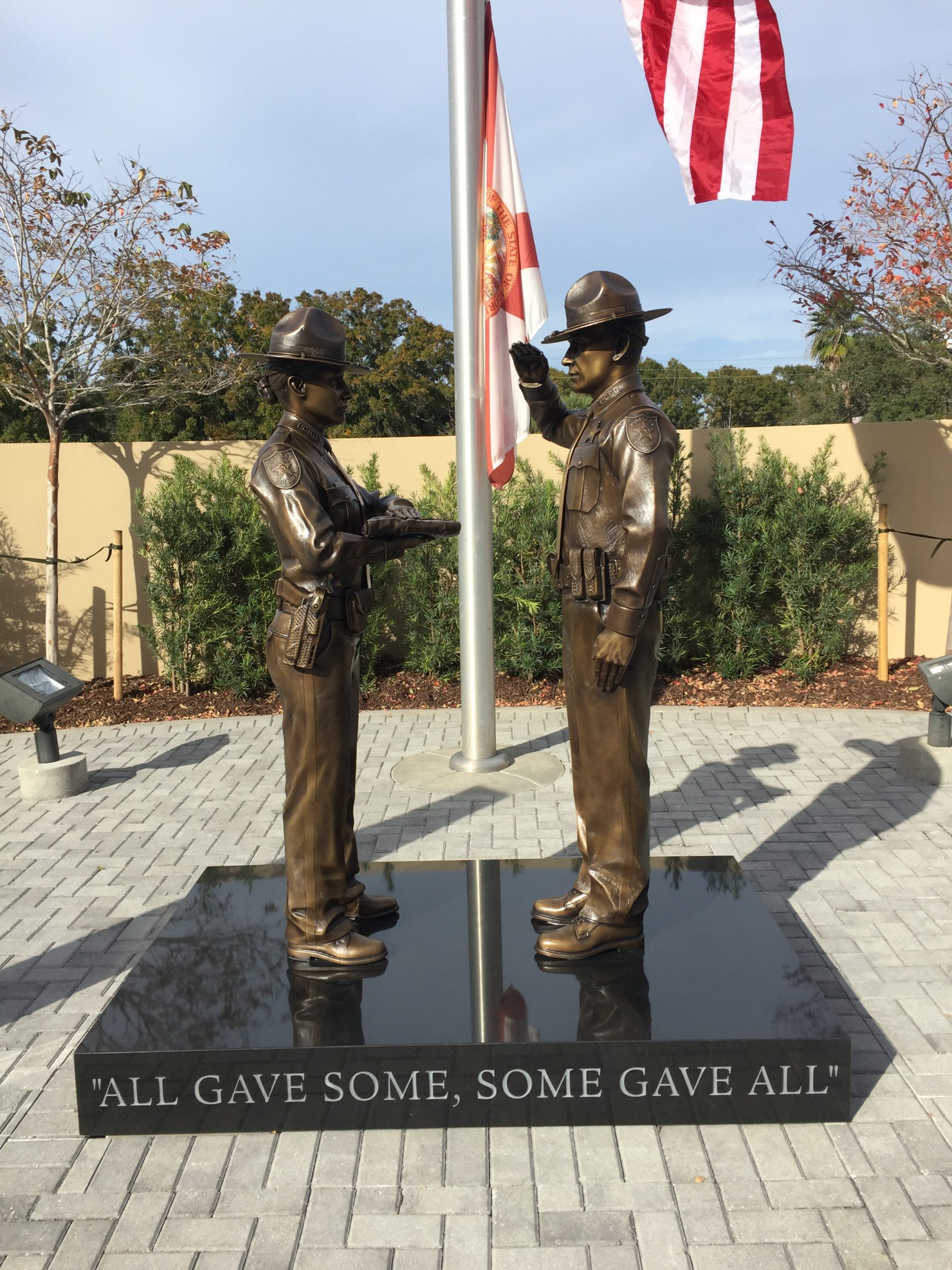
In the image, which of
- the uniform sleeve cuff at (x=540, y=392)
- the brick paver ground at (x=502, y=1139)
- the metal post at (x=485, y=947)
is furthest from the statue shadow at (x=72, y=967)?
the uniform sleeve cuff at (x=540, y=392)

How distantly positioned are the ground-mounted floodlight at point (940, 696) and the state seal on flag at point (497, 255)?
3718 mm

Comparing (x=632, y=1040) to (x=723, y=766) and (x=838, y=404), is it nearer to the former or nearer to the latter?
(x=723, y=766)

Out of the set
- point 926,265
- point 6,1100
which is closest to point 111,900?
point 6,1100

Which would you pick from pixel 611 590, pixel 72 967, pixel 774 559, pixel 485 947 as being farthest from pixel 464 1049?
pixel 774 559

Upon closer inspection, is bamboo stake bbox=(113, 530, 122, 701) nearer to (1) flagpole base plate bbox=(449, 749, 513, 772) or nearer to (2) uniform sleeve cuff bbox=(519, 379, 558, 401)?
(1) flagpole base plate bbox=(449, 749, 513, 772)

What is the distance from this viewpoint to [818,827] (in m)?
5.90

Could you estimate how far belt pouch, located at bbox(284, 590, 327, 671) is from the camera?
11.3ft

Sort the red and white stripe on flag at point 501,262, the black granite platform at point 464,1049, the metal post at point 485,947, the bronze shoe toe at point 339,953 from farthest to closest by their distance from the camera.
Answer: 1. the red and white stripe on flag at point 501,262
2. the bronze shoe toe at point 339,953
3. the metal post at point 485,947
4. the black granite platform at point 464,1049

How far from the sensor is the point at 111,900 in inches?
199

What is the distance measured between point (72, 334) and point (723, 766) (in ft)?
24.1

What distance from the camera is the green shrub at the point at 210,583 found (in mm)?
9422

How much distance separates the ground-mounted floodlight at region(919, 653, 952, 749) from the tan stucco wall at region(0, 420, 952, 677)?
3486 mm

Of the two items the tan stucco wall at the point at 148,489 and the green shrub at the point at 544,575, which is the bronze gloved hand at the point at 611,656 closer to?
the green shrub at the point at 544,575

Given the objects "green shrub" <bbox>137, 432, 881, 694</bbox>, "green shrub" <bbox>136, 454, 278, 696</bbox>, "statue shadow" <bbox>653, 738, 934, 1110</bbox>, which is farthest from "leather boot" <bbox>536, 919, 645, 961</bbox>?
"green shrub" <bbox>136, 454, 278, 696</bbox>
